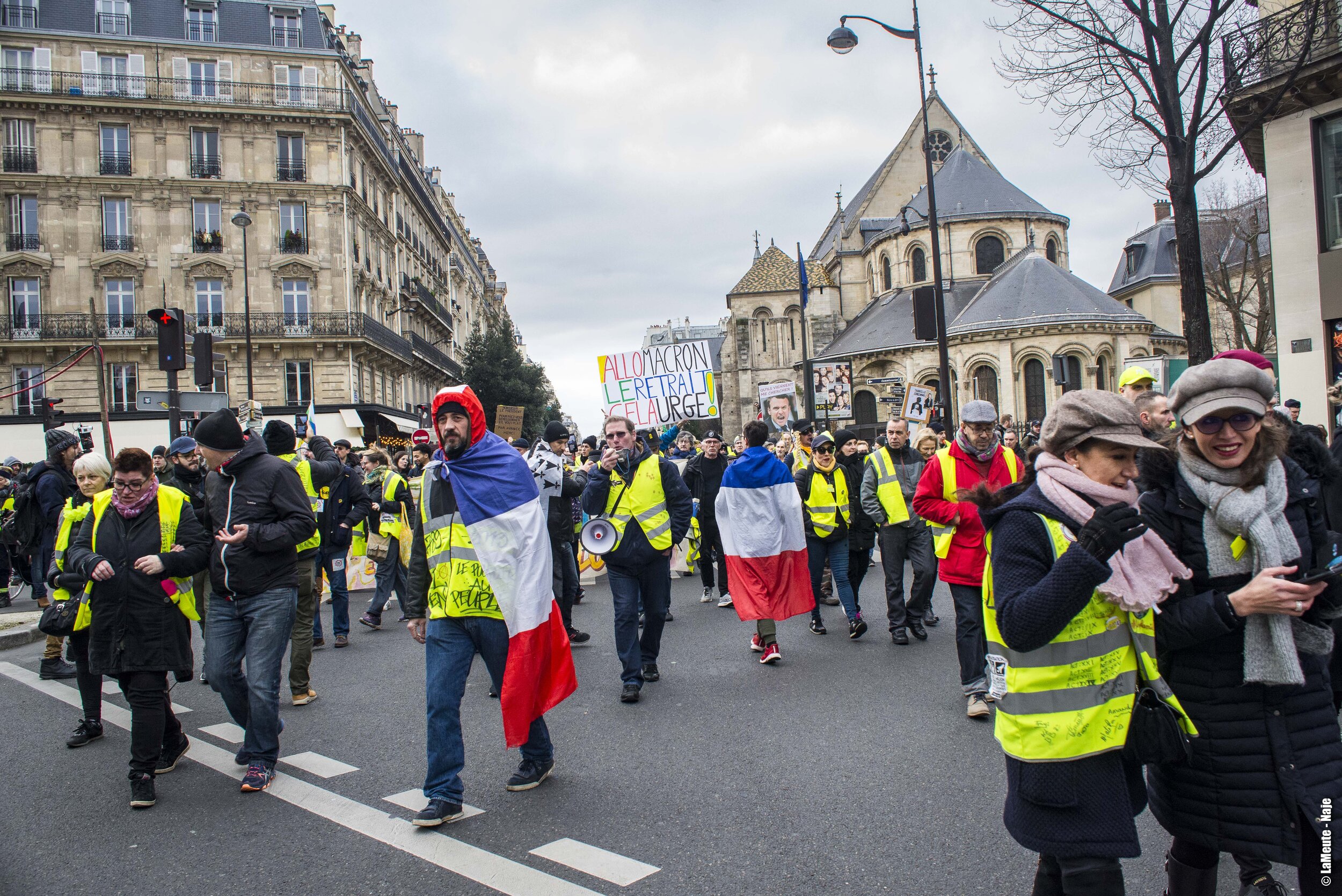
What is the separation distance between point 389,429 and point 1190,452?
38176 millimetres

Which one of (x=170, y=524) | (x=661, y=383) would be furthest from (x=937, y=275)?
(x=170, y=524)

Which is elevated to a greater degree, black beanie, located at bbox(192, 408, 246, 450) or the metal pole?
the metal pole

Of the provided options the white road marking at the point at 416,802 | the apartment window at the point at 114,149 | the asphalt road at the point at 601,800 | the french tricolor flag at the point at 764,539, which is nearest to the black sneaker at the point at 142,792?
the asphalt road at the point at 601,800

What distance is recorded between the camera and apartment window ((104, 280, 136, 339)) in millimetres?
33969

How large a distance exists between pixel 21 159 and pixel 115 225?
3.97 m

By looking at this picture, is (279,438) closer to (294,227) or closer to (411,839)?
(411,839)

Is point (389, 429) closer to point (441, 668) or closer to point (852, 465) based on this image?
point (852, 465)

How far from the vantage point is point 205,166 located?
3459 centimetres

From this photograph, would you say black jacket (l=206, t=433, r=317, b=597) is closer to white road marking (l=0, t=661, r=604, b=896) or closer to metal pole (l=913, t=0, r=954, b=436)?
white road marking (l=0, t=661, r=604, b=896)

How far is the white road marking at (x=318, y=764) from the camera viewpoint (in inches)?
194

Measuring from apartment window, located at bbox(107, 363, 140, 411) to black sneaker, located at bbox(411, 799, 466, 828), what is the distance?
34677 mm

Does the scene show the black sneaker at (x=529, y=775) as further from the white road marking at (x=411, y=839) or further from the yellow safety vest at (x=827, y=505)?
the yellow safety vest at (x=827, y=505)

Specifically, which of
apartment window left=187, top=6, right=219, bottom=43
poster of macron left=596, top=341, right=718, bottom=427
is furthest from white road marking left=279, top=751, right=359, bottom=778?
apartment window left=187, top=6, right=219, bottom=43

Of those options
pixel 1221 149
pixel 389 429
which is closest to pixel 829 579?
pixel 1221 149
